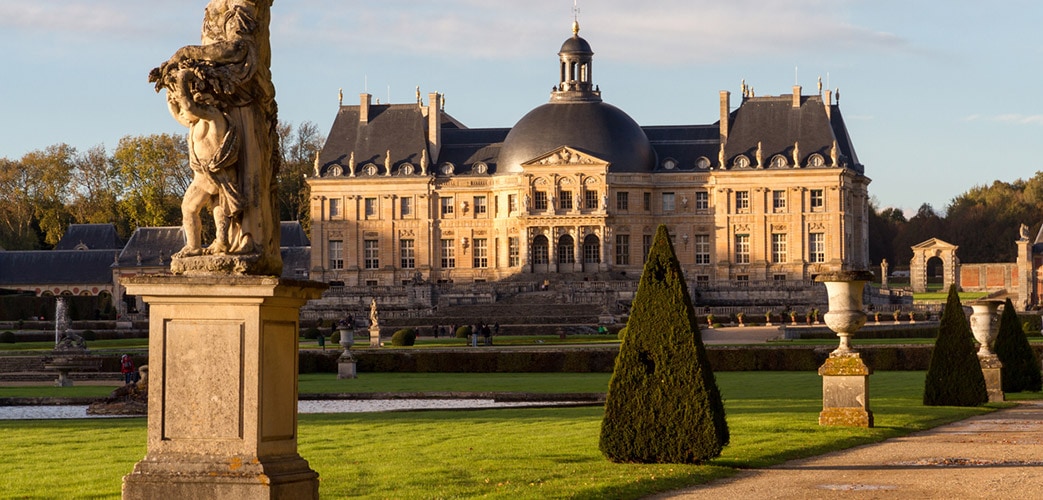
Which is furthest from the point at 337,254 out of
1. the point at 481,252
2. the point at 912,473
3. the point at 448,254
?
the point at 912,473

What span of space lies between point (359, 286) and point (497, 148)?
9422 mm

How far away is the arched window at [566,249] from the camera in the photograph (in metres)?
70.2

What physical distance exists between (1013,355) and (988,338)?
169 centimetres

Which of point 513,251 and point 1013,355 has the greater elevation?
point 513,251

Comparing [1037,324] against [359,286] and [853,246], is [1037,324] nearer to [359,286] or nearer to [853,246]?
[853,246]

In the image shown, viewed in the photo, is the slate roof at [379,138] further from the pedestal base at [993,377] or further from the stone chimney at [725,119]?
the pedestal base at [993,377]

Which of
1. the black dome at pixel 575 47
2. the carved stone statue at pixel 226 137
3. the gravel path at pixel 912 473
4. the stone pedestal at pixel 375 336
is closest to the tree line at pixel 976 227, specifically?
the black dome at pixel 575 47

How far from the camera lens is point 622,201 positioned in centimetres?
7044

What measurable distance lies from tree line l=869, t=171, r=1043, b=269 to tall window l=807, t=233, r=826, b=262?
66.1 feet

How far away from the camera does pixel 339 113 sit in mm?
73750

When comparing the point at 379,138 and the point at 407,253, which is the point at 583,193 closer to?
the point at 407,253

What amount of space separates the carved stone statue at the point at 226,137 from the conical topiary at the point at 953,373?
44.0ft

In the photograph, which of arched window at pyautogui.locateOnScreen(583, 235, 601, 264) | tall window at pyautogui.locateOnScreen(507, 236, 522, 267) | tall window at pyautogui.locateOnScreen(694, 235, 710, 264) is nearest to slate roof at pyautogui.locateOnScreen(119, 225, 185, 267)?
tall window at pyautogui.locateOnScreen(507, 236, 522, 267)

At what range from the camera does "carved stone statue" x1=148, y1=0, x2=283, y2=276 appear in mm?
7336
